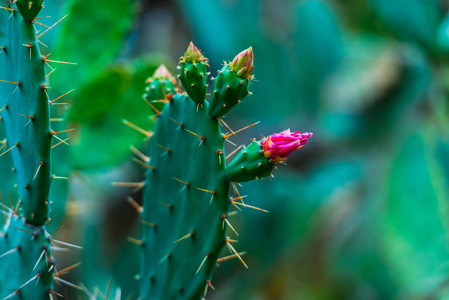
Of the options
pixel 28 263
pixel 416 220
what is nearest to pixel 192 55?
pixel 28 263

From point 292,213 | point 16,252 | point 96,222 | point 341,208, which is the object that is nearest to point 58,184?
point 16,252

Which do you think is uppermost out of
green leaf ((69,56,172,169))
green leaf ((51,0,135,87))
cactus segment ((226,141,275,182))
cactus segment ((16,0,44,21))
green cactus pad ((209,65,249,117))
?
cactus segment ((16,0,44,21))

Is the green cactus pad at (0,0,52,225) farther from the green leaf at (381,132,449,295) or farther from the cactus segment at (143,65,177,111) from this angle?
the green leaf at (381,132,449,295)

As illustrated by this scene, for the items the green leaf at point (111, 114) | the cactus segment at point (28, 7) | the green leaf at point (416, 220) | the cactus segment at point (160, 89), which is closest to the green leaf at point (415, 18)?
the green leaf at point (416, 220)

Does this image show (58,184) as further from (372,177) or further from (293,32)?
(372,177)

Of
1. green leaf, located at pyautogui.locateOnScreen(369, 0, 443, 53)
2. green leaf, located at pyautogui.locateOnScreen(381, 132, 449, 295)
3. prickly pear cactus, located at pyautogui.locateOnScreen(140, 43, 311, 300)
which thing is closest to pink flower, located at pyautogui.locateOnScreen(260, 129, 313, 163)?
prickly pear cactus, located at pyautogui.locateOnScreen(140, 43, 311, 300)
